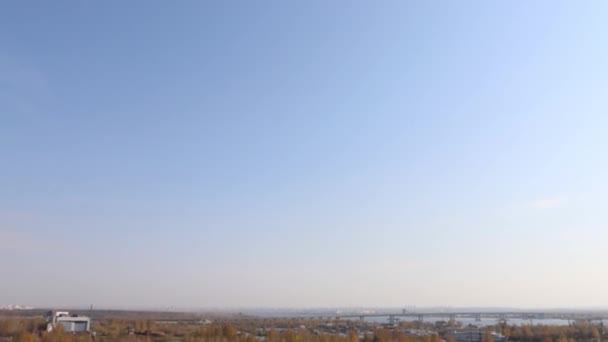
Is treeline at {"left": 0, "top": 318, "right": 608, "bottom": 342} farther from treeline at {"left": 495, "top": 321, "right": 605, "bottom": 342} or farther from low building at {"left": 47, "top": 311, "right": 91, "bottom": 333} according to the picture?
low building at {"left": 47, "top": 311, "right": 91, "bottom": 333}

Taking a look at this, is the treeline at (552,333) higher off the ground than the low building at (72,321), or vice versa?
the low building at (72,321)

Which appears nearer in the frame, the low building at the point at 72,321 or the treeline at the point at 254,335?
the treeline at the point at 254,335

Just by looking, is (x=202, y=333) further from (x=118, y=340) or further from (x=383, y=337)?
(x=383, y=337)

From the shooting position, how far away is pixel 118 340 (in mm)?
30422

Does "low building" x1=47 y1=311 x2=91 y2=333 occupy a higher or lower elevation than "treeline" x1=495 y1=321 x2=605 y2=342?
higher

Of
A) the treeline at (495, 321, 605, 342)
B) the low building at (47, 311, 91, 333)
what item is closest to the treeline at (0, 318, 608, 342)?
the treeline at (495, 321, 605, 342)

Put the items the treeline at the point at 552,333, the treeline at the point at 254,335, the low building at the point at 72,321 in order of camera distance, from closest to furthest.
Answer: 1. the treeline at the point at 254,335
2. the treeline at the point at 552,333
3. the low building at the point at 72,321

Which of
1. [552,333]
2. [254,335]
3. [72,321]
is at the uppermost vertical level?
[72,321]

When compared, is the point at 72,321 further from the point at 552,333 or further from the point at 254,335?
the point at 552,333

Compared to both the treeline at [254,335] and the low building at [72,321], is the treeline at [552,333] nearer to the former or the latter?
the treeline at [254,335]

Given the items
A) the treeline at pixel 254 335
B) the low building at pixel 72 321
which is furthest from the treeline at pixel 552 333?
the low building at pixel 72 321

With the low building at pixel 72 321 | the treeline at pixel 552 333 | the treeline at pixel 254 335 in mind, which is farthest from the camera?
the low building at pixel 72 321

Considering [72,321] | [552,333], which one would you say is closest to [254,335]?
[72,321]

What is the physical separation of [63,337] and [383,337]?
18898mm
